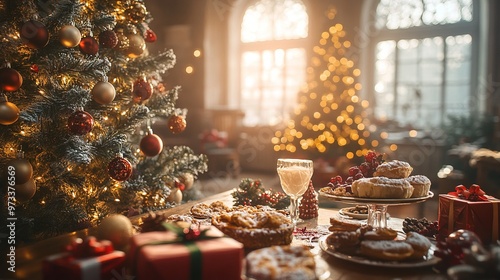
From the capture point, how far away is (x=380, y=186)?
1.34 metres

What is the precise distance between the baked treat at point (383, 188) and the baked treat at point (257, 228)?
26cm

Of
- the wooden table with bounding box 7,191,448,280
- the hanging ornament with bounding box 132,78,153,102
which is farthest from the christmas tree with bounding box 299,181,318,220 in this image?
the hanging ornament with bounding box 132,78,153,102

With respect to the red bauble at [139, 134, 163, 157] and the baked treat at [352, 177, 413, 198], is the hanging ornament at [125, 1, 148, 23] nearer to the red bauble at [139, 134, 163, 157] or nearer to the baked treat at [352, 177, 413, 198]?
the red bauble at [139, 134, 163, 157]

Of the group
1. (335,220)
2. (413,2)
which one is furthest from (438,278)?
(413,2)

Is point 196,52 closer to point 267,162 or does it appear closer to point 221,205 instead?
point 267,162

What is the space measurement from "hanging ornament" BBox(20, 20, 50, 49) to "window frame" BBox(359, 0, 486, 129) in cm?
539

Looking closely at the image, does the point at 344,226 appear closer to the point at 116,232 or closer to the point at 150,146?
the point at 116,232

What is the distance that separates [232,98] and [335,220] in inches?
264

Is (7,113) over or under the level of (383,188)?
over

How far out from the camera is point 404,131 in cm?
623

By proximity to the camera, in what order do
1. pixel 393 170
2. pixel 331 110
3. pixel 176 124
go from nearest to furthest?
1. pixel 393 170
2. pixel 176 124
3. pixel 331 110

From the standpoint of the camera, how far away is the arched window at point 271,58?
7.25m

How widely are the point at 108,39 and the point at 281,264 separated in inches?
63.3

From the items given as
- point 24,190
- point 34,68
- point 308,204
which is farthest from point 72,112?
point 308,204
